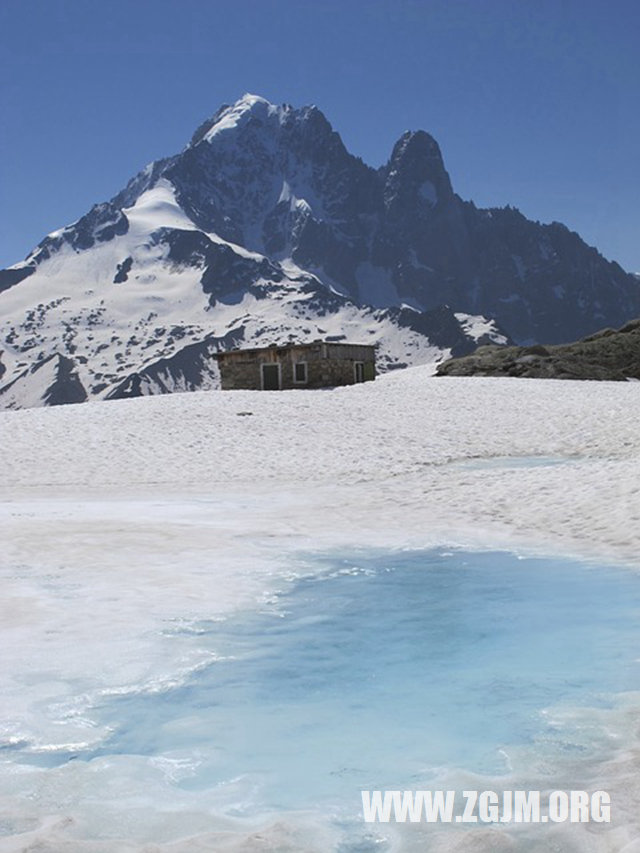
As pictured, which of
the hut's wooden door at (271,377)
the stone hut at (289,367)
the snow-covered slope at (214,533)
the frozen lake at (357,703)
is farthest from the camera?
the hut's wooden door at (271,377)

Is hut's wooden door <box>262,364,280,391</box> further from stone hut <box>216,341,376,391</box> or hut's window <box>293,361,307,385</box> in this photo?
hut's window <box>293,361,307,385</box>

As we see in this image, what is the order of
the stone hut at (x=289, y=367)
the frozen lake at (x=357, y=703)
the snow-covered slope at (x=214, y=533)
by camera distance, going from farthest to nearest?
1. the stone hut at (x=289, y=367)
2. the frozen lake at (x=357, y=703)
3. the snow-covered slope at (x=214, y=533)

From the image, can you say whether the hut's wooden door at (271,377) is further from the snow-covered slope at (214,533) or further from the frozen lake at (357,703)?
the frozen lake at (357,703)

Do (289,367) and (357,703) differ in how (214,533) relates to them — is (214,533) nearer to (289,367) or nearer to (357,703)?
(357,703)

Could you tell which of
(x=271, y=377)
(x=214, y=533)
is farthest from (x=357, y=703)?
(x=271, y=377)

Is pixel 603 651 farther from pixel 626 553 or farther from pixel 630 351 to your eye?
pixel 630 351

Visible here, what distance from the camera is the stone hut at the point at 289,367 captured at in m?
47.4

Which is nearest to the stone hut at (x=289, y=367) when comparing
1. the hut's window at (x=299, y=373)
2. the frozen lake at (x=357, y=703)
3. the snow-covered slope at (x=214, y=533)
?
the hut's window at (x=299, y=373)

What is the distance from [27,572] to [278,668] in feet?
14.3

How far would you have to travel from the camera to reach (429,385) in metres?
41.2

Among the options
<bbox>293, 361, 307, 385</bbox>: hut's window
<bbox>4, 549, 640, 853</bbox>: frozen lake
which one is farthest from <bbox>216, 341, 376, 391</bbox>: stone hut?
<bbox>4, 549, 640, 853</bbox>: frozen lake

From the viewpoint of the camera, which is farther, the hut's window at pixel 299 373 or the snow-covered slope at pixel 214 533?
the hut's window at pixel 299 373

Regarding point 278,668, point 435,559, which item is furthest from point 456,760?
point 435,559

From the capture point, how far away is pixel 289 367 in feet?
156
